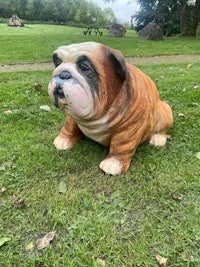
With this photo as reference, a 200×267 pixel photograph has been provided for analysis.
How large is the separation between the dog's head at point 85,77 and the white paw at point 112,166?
55cm

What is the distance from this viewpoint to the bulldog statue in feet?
7.36

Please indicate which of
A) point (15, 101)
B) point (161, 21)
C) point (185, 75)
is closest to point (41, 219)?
point (15, 101)

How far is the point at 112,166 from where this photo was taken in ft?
8.89

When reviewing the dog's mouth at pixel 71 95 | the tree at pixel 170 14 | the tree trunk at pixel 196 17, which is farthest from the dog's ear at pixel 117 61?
the tree at pixel 170 14

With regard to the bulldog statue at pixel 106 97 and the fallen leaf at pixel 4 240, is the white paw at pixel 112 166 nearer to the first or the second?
the bulldog statue at pixel 106 97

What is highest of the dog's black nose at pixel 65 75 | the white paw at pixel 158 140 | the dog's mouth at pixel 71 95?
the dog's black nose at pixel 65 75

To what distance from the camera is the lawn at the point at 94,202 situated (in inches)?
77.9

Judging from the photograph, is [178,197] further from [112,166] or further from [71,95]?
[71,95]

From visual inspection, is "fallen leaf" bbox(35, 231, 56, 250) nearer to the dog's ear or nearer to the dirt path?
the dog's ear

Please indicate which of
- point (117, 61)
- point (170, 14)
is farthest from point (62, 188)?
point (170, 14)

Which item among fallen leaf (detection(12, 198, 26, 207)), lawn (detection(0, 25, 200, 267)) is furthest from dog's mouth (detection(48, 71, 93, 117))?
fallen leaf (detection(12, 198, 26, 207))

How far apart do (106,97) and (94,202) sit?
837 millimetres

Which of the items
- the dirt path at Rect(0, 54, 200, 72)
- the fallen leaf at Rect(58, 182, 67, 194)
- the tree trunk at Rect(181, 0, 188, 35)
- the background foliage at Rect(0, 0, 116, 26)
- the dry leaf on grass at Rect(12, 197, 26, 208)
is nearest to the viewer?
the dry leaf on grass at Rect(12, 197, 26, 208)

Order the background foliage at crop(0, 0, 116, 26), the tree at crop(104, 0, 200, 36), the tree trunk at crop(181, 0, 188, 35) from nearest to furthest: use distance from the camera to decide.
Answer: the tree trunk at crop(181, 0, 188, 35)
the tree at crop(104, 0, 200, 36)
the background foliage at crop(0, 0, 116, 26)
